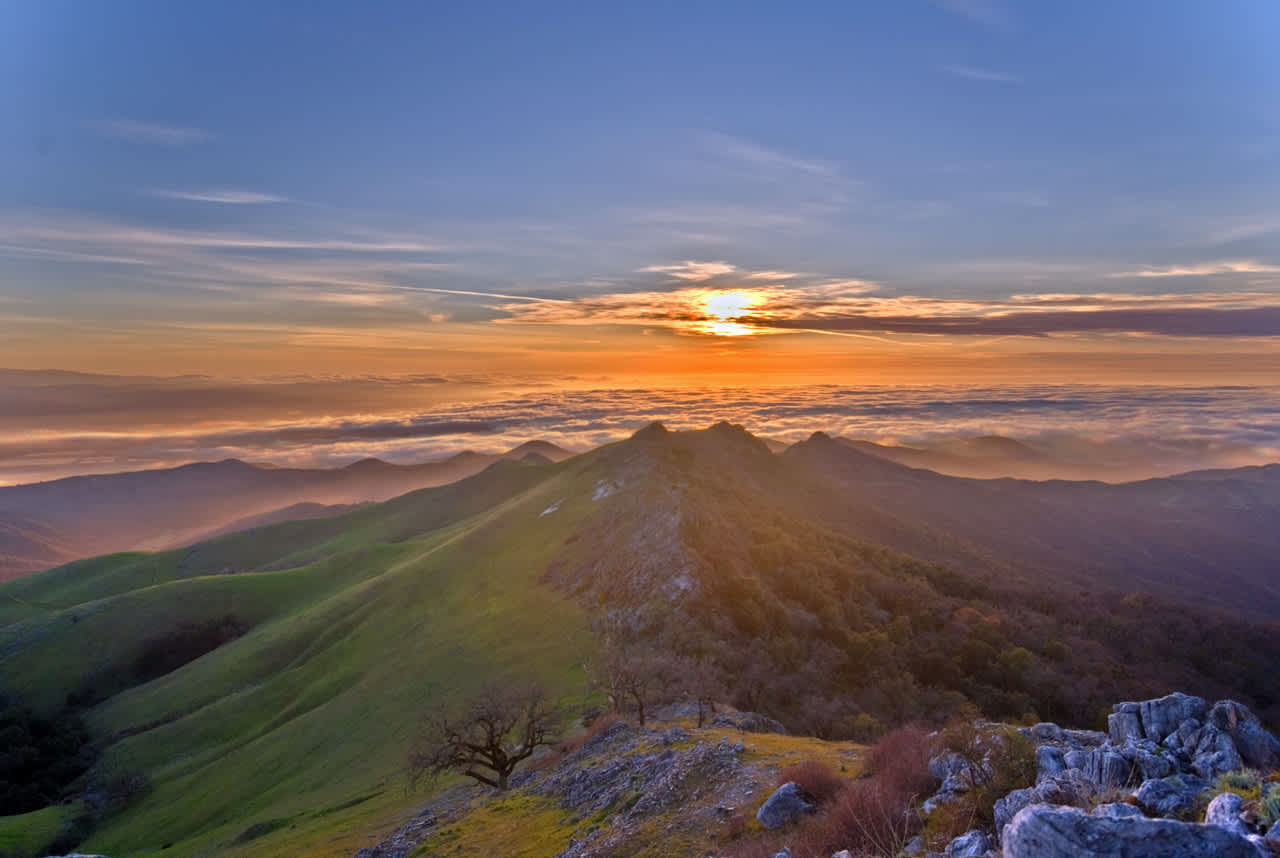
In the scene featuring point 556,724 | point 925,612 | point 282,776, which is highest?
point 556,724

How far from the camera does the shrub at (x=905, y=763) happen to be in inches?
937

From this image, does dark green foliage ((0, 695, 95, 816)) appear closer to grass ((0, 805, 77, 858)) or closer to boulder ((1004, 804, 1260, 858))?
grass ((0, 805, 77, 858))

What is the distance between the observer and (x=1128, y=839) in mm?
11859

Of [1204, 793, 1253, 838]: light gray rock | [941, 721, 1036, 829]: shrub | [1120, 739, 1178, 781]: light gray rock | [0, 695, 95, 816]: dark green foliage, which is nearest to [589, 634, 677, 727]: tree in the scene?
[941, 721, 1036, 829]: shrub

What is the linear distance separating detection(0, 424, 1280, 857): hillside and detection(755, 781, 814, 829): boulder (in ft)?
95.6

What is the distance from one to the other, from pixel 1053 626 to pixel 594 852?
107174 millimetres

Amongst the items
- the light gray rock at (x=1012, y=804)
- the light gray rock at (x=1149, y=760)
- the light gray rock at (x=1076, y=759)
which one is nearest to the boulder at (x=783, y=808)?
the light gray rock at (x=1012, y=804)

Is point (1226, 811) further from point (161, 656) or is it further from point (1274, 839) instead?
point (161, 656)

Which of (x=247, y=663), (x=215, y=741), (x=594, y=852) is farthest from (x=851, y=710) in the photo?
(x=247, y=663)

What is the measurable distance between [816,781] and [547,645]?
5189 cm

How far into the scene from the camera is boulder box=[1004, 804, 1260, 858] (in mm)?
11734

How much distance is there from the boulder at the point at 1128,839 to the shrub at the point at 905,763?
40.5 ft

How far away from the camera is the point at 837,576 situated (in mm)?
104500

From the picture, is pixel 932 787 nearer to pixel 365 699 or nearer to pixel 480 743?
pixel 480 743
